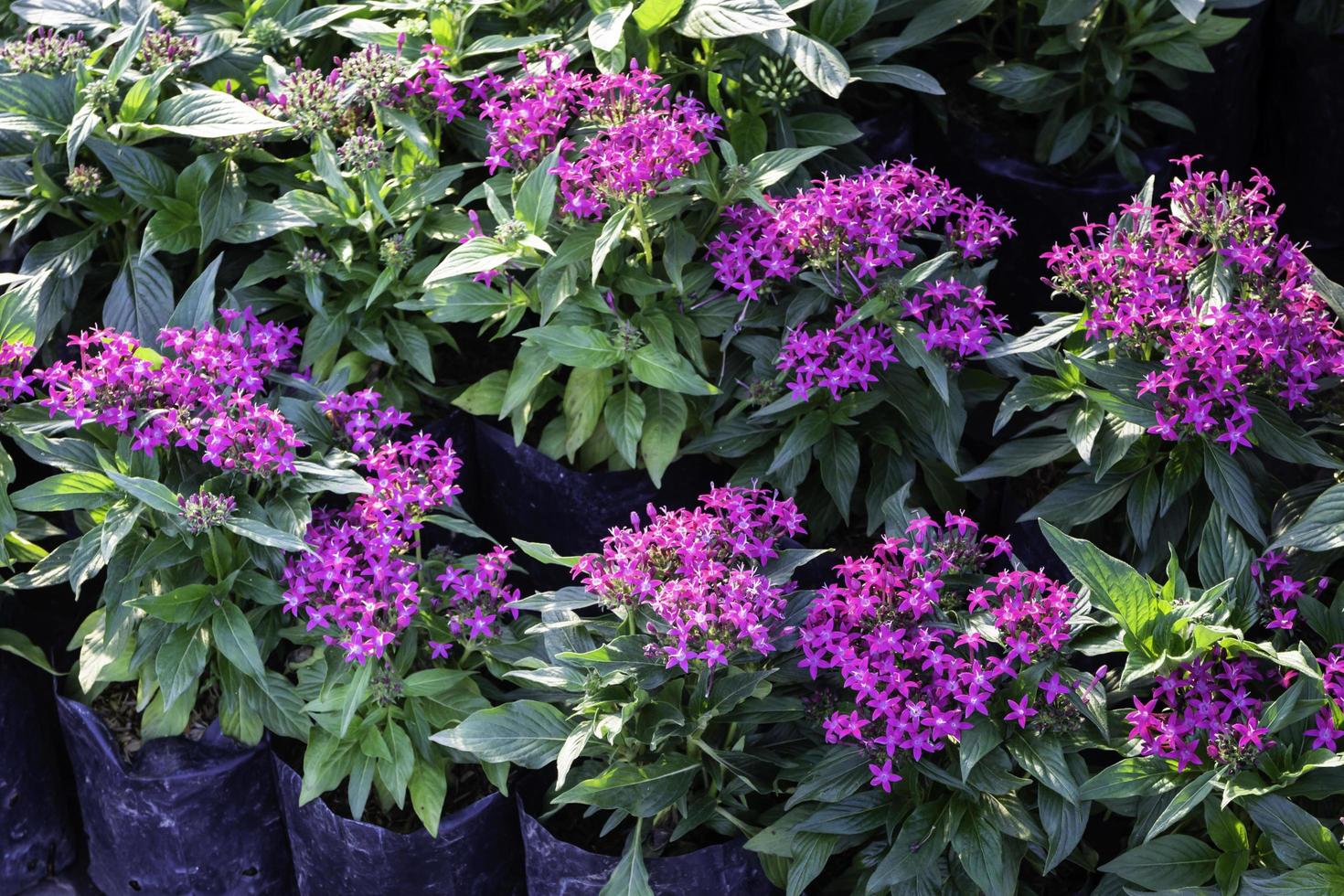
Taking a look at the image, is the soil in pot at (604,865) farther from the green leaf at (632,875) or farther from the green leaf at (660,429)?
the green leaf at (660,429)

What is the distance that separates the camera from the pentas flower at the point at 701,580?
2182 millimetres

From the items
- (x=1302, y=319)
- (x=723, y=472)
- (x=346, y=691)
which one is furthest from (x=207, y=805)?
(x=1302, y=319)

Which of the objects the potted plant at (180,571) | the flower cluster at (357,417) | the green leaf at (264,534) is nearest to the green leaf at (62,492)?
the potted plant at (180,571)

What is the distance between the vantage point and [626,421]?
2.75m

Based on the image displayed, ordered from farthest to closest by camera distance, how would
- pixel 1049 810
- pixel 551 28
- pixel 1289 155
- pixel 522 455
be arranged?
pixel 1289 155
pixel 551 28
pixel 522 455
pixel 1049 810

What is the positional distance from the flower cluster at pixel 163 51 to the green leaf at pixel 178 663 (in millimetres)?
1167

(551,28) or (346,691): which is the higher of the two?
(551,28)

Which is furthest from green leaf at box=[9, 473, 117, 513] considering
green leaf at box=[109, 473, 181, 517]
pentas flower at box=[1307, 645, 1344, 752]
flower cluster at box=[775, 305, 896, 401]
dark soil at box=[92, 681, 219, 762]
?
pentas flower at box=[1307, 645, 1344, 752]

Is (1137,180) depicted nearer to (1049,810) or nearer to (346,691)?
(1049,810)

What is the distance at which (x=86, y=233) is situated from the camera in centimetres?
301

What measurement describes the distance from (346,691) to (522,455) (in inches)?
25.6

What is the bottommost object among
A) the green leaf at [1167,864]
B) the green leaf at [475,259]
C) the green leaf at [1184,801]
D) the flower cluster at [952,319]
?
the green leaf at [1167,864]

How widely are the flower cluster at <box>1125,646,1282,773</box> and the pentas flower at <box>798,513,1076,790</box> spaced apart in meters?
0.14

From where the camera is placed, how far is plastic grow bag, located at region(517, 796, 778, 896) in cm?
238
